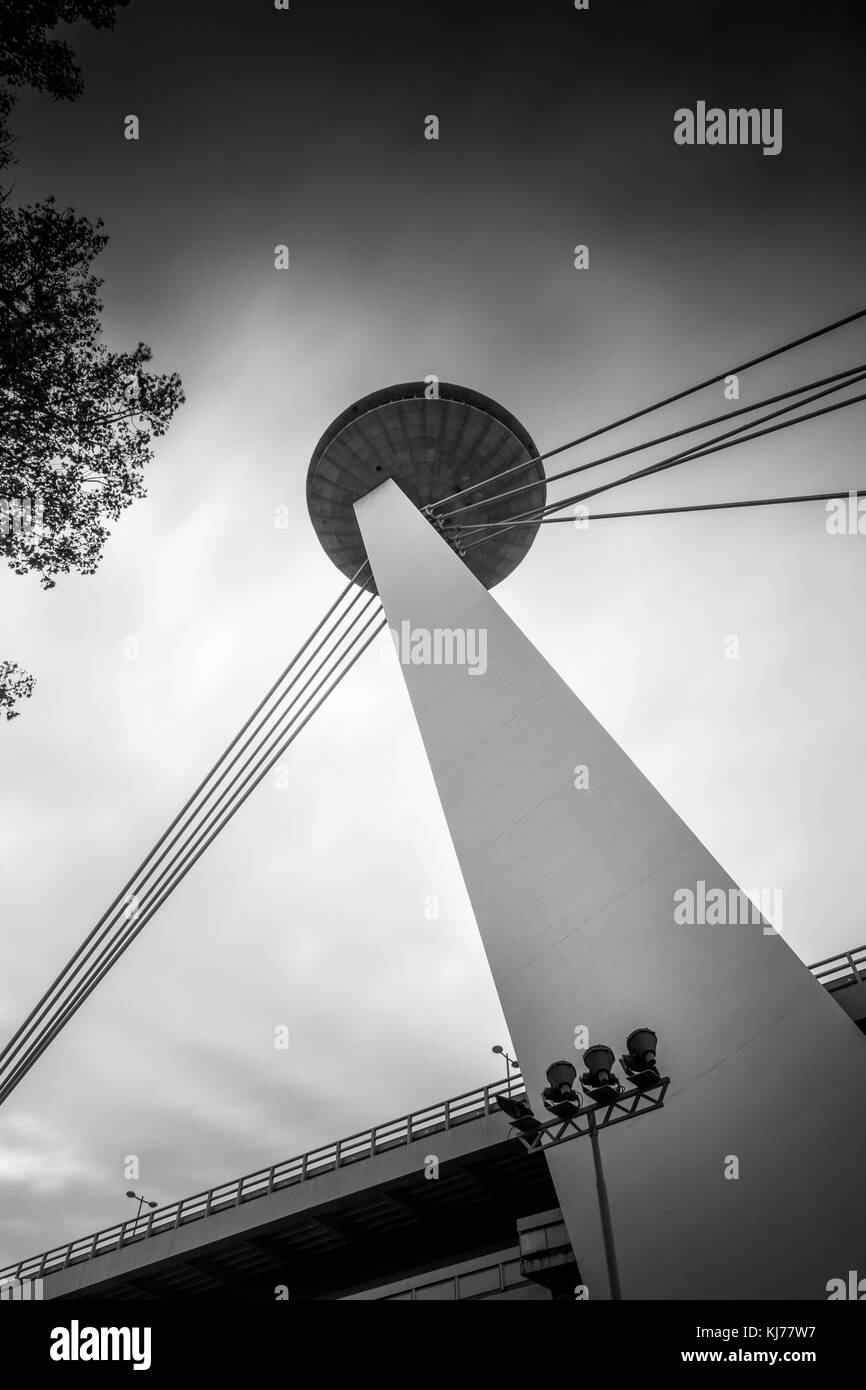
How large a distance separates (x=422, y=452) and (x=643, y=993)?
58.8 ft

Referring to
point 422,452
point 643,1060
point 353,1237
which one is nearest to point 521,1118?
point 643,1060

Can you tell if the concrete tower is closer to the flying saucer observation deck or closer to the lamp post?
the lamp post

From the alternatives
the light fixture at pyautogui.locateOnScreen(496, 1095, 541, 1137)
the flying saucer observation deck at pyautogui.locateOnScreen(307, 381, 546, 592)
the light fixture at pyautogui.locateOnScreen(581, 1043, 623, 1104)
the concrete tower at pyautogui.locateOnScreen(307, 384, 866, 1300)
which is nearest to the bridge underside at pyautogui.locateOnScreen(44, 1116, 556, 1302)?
the concrete tower at pyautogui.locateOnScreen(307, 384, 866, 1300)

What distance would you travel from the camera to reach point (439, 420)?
2258 cm

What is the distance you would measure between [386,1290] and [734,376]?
18.5 m

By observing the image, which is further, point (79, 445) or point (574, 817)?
point (574, 817)

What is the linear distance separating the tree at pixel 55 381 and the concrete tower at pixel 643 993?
6178 millimetres

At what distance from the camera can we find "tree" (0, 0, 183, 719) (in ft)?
23.6

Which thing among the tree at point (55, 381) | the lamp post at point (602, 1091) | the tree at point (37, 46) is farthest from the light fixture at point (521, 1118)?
the tree at point (37, 46)

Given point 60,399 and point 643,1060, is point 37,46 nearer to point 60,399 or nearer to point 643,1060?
point 60,399

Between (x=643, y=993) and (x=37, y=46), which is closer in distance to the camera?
(x=37, y=46)

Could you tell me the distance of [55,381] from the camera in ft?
27.0
